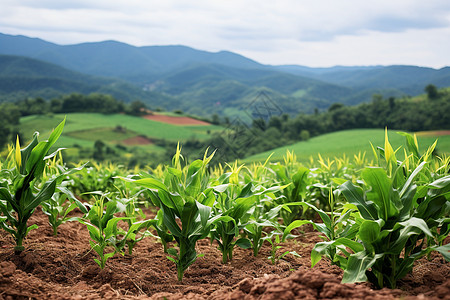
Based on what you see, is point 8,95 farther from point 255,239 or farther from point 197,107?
point 255,239

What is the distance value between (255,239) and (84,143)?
143 ft

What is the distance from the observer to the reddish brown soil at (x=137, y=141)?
154ft

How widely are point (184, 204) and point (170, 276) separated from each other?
1.43ft

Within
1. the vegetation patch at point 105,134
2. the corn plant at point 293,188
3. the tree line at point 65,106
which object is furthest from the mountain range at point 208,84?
the corn plant at point 293,188

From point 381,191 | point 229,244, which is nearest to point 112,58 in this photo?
point 229,244

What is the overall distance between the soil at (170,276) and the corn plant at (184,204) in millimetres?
152

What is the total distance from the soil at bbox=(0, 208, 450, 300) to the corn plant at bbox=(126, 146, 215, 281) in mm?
152

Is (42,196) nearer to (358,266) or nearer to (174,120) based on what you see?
(358,266)

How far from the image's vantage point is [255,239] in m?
2.29

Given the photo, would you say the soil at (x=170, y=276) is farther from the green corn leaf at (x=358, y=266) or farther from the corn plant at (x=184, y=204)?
the corn plant at (x=184, y=204)

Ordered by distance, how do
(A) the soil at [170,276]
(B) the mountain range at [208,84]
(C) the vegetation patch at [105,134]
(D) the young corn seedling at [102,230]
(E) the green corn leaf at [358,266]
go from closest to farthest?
1. (A) the soil at [170,276]
2. (E) the green corn leaf at [358,266]
3. (D) the young corn seedling at [102,230]
4. (C) the vegetation patch at [105,134]
5. (B) the mountain range at [208,84]

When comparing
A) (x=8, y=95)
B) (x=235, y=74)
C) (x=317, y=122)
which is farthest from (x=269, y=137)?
(x=235, y=74)

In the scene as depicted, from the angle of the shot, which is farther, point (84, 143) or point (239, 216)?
point (84, 143)

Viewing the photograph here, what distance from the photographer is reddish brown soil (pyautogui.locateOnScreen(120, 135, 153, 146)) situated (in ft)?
154
